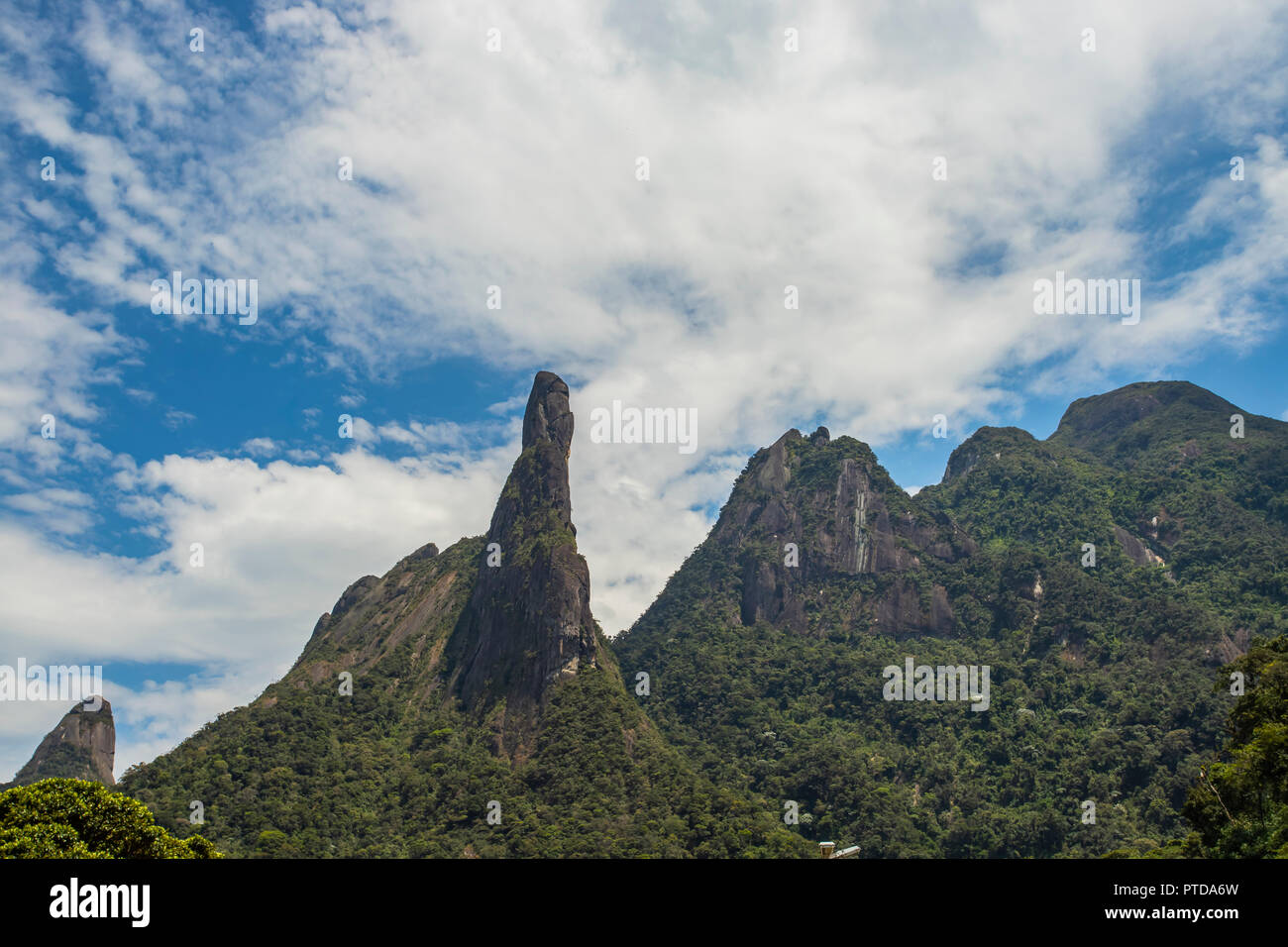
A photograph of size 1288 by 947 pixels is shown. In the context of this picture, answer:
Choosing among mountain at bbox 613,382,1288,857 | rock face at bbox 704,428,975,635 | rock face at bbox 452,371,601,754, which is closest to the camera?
mountain at bbox 613,382,1288,857

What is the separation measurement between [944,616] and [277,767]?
91.0m

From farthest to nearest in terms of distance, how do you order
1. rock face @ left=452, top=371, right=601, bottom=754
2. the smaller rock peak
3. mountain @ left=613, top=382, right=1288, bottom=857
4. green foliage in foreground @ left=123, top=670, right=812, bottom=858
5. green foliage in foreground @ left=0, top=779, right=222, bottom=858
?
the smaller rock peak < rock face @ left=452, top=371, right=601, bottom=754 < mountain @ left=613, top=382, right=1288, bottom=857 < green foliage in foreground @ left=123, top=670, right=812, bottom=858 < green foliage in foreground @ left=0, top=779, right=222, bottom=858

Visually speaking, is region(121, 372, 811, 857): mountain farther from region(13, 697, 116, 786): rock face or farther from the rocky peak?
the rocky peak

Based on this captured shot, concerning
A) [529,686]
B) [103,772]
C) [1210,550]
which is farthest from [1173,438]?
[103,772]

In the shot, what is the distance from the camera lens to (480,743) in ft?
301

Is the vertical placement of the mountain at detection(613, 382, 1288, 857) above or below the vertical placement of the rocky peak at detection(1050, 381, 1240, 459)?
below

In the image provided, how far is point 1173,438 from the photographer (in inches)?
5842

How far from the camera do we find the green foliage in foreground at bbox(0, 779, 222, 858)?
20.0m

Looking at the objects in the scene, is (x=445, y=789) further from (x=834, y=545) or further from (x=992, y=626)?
(x=992, y=626)

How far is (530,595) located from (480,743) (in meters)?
18.6

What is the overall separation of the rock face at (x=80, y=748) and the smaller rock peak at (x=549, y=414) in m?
75.8

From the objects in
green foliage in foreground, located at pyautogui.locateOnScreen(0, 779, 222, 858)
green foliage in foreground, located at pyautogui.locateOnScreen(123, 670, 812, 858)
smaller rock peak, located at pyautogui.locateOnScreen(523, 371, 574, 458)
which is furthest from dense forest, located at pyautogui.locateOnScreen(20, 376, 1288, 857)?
→ green foliage in foreground, located at pyautogui.locateOnScreen(0, 779, 222, 858)

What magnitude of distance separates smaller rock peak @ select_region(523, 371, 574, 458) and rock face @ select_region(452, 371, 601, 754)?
151 mm

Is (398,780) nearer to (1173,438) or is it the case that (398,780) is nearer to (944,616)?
(944,616)
